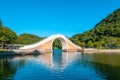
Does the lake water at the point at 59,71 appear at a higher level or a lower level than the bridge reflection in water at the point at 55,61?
lower

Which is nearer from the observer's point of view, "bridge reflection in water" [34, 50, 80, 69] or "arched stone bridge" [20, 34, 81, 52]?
"bridge reflection in water" [34, 50, 80, 69]

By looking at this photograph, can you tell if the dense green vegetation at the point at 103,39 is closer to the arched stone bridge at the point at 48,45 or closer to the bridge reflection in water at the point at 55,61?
the arched stone bridge at the point at 48,45

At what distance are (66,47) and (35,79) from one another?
95.1m

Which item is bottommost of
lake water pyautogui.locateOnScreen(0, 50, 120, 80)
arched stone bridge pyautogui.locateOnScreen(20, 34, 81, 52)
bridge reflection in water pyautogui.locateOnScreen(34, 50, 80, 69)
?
lake water pyautogui.locateOnScreen(0, 50, 120, 80)

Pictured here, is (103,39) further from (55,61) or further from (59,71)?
(59,71)

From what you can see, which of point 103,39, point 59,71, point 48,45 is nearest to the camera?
point 59,71

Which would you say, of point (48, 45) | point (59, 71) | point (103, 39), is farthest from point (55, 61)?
point (103, 39)

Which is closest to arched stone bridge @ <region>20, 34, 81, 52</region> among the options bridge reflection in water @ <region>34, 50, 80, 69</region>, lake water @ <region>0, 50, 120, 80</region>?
bridge reflection in water @ <region>34, 50, 80, 69</region>

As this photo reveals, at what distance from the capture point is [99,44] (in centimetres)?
13312

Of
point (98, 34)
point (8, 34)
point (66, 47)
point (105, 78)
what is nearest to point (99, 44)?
point (66, 47)

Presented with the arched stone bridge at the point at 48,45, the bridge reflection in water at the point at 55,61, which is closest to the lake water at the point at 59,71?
the bridge reflection in water at the point at 55,61

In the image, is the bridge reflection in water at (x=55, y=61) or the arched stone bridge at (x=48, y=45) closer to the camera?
the bridge reflection in water at (x=55, y=61)

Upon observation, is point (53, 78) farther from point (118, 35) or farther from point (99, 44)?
point (118, 35)

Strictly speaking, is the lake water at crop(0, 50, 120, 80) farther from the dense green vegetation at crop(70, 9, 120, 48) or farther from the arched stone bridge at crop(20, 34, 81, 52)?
the dense green vegetation at crop(70, 9, 120, 48)
